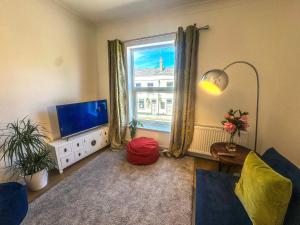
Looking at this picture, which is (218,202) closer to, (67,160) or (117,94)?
(67,160)

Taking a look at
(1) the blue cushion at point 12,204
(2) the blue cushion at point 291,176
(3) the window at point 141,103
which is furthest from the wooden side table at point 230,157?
(1) the blue cushion at point 12,204

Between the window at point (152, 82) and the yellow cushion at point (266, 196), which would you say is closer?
the yellow cushion at point (266, 196)

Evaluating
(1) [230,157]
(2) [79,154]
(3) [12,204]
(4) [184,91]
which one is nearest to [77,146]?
(2) [79,154]

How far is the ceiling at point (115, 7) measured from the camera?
2.18m

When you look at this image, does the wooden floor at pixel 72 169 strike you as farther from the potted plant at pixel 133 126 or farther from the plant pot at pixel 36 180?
→ the potted plant at pixel 133 126

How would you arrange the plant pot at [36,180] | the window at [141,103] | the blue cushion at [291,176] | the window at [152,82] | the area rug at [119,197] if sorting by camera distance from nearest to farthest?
the blue cushion at [291,176]
the area rug at [119,197]
the plant pot at [36,180]
the window at [152,82]
the window at [141,103]

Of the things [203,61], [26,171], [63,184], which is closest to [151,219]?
[63,184]

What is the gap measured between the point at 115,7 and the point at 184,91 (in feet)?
5.73

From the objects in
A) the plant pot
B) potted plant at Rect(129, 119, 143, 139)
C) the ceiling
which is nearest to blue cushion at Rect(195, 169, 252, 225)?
potted plant at Rect(129, 119, 143, 139)

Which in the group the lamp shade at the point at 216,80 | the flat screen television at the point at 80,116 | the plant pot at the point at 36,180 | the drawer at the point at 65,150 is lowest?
the plant pot at the point at 36,180

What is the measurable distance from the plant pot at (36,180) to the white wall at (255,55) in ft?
7.77

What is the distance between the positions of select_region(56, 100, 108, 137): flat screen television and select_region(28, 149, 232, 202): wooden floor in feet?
1.74

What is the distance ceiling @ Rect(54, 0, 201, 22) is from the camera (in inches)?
85.7

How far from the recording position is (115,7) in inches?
90.9
